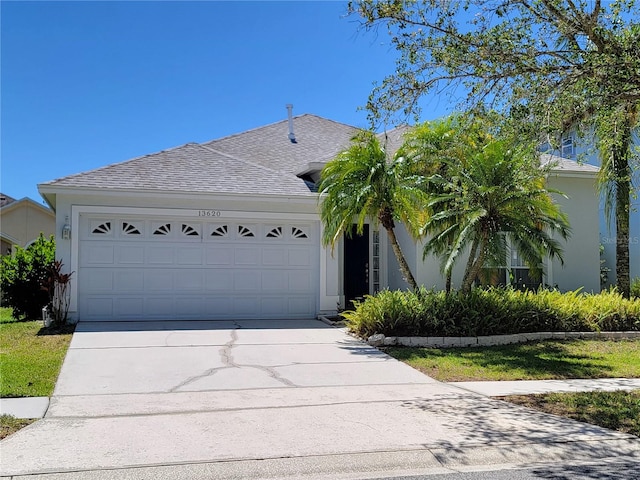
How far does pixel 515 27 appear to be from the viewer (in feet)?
26.3

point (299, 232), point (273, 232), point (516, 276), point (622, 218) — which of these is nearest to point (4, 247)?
point (273, 232)

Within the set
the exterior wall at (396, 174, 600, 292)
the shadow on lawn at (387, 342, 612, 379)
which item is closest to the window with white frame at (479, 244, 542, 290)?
the exterior wall at (396, 174, 600, 292)

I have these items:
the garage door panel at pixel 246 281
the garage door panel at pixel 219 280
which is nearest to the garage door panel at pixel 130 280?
the garage door panel at pixel 219 280

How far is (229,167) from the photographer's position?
1541 cm

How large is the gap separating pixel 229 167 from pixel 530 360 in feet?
29.3

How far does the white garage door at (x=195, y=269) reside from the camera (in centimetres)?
1355

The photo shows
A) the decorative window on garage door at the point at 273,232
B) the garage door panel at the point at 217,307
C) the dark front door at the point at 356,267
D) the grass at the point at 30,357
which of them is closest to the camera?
the grass at the point at 30,357

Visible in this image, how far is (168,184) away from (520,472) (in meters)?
10.7

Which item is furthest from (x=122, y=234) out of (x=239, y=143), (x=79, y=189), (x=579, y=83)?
(x=579, y=83)

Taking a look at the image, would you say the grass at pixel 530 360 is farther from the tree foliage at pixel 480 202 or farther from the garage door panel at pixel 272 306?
the garage door panel at pixel 272 306

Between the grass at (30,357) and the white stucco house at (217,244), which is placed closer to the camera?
the grass at (30,357)

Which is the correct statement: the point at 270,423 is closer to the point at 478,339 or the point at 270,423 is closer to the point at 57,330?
the point at 478,339

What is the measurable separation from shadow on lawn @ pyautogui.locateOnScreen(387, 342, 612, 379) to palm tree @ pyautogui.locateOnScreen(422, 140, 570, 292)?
65.3 inches

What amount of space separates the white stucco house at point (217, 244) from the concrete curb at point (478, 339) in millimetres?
3580
